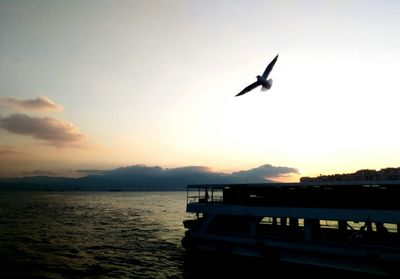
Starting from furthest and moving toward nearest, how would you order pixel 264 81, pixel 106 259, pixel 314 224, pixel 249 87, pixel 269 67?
pixel 106 259 → pixel 314 224 → pixel 249 87 → pixel 269 67 → pixel 264 81

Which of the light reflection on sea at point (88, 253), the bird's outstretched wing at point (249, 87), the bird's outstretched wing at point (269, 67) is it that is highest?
the bird's outstretched wing at point (269, 67)

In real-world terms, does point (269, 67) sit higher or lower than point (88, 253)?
higher

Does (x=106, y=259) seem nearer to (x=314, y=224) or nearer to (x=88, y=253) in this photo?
(x=88, y=253)

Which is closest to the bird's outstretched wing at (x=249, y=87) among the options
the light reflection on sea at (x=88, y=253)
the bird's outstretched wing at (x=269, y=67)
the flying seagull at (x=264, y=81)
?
the flying seagull at (x=264, y=81)

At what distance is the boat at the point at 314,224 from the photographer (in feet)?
66.8

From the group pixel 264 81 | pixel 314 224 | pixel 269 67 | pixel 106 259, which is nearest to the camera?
pixel 264 81

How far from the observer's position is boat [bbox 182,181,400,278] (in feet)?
66.8

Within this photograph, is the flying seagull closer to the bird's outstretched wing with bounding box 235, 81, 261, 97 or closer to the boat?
the bird's outstretched wing with bounding box 235, 81, 261, 97

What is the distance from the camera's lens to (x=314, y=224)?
24.0 metres

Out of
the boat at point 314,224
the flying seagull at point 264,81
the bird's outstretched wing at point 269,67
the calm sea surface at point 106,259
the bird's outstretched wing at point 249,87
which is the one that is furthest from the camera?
the calm sea surface at point 106,259

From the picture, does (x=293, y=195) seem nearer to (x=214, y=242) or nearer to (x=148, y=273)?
(x=214, y=242)

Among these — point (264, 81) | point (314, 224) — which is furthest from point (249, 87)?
point (314, 224)

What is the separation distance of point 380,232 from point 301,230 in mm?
6128

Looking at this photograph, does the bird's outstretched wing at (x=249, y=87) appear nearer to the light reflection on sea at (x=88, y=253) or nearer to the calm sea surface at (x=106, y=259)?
the calm sea surface at (x=106, y=259)
